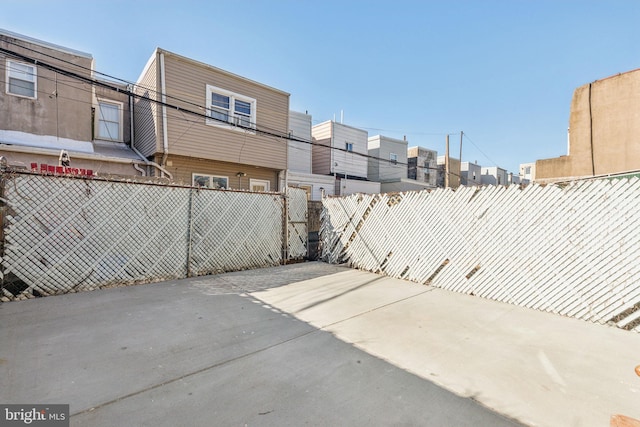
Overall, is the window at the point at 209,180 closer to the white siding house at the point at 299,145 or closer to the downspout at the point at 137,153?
the downspout at the point at 137,153

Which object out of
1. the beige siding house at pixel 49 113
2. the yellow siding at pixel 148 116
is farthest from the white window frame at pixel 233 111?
the beige siding house at pixel 49 113

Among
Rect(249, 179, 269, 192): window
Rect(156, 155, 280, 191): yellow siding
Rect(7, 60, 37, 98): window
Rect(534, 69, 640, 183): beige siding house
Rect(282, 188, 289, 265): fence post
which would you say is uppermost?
Rect(7, 60, 37, 98): window

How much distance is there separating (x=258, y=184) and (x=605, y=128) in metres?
10.8

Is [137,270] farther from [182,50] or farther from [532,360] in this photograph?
[182,50]

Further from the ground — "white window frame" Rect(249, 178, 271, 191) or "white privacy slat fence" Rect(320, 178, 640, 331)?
"white window frame" Rect(249, 178, 271, 191)

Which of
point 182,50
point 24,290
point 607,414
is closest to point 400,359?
point 607,414

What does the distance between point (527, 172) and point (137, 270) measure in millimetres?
47189

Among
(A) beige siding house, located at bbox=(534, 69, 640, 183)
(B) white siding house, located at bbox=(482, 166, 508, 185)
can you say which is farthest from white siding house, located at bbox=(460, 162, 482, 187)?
(A) beige siding house, located at bbox=(534, 69, 640, 183)

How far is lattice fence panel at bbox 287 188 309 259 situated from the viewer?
26.9 feet

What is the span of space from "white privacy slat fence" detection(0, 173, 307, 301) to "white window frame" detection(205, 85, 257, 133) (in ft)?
13.4

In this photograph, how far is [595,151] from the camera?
26.9 ft

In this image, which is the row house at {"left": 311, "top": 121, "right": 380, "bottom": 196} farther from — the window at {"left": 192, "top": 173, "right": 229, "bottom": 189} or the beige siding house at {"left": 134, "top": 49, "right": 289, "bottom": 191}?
the window at {"left": 192, "top": 173, "right": 229, "bottom": 189}

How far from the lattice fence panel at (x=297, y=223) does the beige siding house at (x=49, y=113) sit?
485 centimetres

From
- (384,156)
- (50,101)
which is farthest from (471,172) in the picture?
(50,101)
